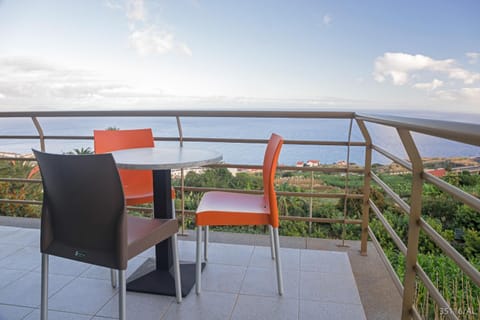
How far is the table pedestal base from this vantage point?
2.07 meters

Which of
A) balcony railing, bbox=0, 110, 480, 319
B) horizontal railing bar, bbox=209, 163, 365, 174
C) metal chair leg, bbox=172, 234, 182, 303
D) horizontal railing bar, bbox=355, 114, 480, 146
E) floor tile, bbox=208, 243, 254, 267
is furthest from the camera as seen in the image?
horizontal railing bar, bbox=209, 163, 365, 174

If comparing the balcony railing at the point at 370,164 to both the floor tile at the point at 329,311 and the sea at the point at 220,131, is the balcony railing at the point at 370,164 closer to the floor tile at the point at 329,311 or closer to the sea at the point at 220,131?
the sea at the point at 220,131

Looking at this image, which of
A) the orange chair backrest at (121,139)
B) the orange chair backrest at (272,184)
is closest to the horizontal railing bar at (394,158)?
the orange chair backrest at (272,184)

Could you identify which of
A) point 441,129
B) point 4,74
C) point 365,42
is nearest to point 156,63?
point 4,74

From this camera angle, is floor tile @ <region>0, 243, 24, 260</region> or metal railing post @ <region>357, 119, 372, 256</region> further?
floor tile @ <region>0, 243, 24, 260</region>

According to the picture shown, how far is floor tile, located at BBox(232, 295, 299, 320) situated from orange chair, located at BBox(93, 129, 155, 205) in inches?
38.0

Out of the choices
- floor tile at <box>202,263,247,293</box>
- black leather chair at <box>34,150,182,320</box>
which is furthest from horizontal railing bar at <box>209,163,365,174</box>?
black leather chair at <box>34,150,182,320</box>

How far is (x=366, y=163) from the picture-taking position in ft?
8.32

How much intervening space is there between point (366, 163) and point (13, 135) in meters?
3.08

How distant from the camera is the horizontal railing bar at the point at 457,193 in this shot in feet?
2.85

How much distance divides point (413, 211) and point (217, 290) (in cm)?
127

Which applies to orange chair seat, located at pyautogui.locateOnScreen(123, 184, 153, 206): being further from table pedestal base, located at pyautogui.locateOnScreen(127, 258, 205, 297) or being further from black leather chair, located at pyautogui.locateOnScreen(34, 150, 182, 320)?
black leather chair, located at pyautogui.locateOnScreen(34, 150, 182, 320)

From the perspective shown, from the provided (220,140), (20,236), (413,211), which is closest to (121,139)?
(220,140)

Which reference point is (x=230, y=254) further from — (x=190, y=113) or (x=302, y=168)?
(x=190, y=113)
